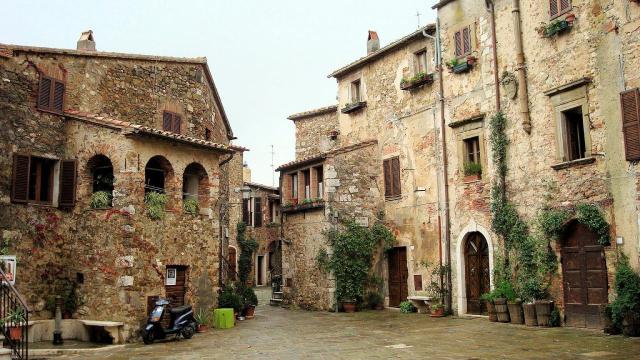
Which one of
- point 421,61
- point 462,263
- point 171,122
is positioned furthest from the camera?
point 421,61

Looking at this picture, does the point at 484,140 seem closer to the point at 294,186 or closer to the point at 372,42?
the point at 372,42

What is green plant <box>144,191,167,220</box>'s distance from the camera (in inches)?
593

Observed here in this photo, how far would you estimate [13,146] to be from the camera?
563 inches

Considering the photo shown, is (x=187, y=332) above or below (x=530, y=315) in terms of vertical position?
below

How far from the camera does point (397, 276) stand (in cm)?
2077

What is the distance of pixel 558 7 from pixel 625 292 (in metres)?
7.39

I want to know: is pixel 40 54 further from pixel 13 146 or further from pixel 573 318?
pixel 573 318

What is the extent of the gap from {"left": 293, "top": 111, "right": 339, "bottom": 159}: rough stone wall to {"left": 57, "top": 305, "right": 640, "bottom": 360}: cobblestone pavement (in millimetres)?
11259

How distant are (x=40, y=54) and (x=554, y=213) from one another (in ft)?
46.1

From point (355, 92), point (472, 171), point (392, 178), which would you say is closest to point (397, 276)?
point (392, 178)

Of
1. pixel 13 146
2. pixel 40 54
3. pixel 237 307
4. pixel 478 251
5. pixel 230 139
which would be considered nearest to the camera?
pixel 13 146

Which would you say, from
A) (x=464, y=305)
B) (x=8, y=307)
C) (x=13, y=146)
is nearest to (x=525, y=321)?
(x=464, y=305)

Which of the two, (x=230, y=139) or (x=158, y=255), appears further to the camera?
(x=230, y=139)

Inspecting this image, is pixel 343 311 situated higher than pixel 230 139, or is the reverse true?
pixel 230 139
